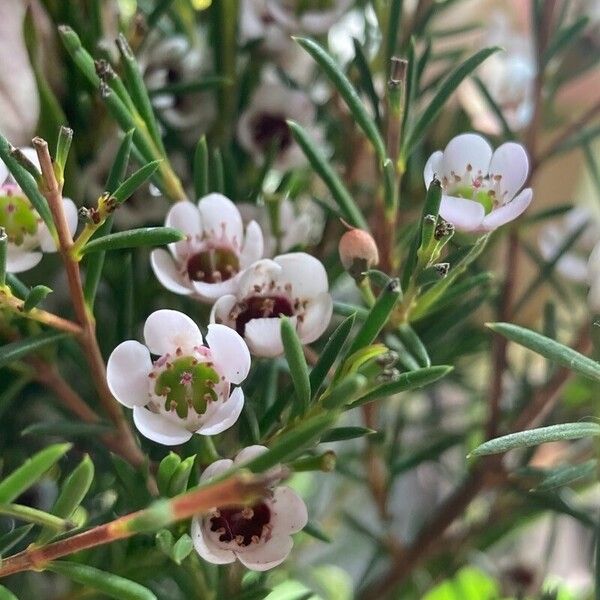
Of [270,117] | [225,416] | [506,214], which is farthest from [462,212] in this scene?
[270,117]

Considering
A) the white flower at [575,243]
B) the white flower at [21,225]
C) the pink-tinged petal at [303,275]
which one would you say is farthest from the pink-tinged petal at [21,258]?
the white flower at [575,243]

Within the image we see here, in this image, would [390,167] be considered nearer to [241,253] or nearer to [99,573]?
[241,253]

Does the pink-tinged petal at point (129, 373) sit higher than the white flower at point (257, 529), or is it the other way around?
the pink-tinged petal at point (129, 373)

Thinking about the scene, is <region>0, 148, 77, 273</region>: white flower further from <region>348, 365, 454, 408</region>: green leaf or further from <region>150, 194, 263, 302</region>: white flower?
<region>348, 365, 454, 408</region>: green leaf

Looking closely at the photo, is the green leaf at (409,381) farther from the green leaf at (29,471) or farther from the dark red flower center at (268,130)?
the dark red flower center at (268,130)

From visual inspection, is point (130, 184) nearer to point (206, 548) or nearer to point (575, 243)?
point (206, 548)

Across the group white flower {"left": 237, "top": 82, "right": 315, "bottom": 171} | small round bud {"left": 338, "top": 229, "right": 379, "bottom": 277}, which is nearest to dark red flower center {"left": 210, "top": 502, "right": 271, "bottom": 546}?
small round bud {"left": 338, "top": 229, "right": 379, "bottom": 277}
